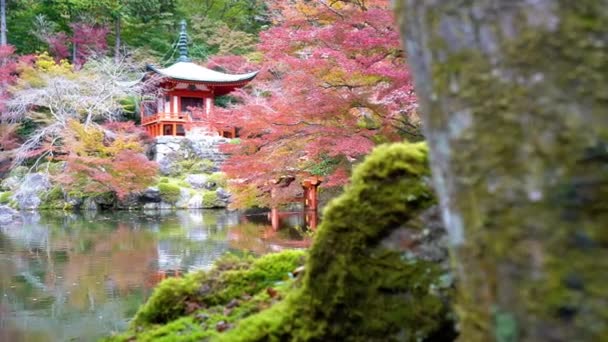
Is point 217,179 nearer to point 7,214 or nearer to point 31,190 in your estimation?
point 31,190

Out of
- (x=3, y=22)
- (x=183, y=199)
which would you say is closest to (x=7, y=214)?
(x=183, y=199)

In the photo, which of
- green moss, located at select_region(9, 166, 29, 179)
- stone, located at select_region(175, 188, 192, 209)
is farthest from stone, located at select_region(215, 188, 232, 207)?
green moss, located at select_region(9, 166, 29, 179)

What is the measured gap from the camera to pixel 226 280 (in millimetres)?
2068

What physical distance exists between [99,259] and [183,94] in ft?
47.1

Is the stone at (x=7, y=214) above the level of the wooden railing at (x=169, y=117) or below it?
below

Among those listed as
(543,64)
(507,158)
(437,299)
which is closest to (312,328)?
(437,299)

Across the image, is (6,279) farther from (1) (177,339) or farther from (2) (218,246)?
(1) (177,339)

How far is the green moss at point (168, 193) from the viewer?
17.0 m

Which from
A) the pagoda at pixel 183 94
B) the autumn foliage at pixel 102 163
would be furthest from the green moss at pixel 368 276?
the pagoda at pixel 183 94

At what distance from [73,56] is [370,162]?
22559 millimetres

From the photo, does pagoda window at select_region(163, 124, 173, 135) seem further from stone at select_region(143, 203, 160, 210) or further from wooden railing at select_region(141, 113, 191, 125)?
stone at select_region(143, 203, 160, 210)

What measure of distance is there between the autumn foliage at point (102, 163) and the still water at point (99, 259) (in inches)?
56.0

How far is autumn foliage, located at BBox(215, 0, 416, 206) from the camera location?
5.59 metres

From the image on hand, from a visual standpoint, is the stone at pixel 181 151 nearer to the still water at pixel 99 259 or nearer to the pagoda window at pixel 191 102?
the pagoda window at pixel 191 102
